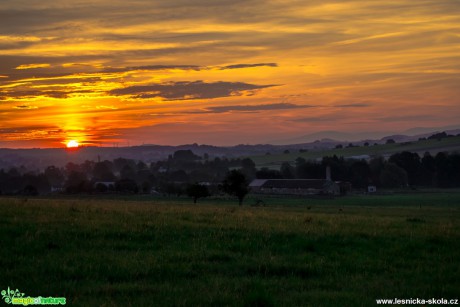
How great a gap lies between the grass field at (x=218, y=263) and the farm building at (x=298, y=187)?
363 feet

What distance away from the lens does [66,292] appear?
11.2m

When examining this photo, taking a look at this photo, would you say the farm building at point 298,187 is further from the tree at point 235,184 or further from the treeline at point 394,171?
the tree at point 235,184

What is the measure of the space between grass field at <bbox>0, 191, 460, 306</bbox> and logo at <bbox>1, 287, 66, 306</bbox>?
25 centimetres

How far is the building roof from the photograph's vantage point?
134 meters

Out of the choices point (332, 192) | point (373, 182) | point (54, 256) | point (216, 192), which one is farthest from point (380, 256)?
point (373, 182)

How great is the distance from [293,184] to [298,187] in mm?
2734

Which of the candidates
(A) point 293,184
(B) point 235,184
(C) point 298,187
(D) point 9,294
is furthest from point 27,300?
(A) point 293,184

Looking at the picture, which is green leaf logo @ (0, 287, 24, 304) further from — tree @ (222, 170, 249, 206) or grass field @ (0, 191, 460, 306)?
tree @ (222, 170, 249, 206)

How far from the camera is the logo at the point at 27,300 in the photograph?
33.9ft

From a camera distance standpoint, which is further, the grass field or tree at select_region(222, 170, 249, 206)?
tree at select_region(222, 170, 249, 206)

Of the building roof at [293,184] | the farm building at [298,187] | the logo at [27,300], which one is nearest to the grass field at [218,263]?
the logo at [27,300]

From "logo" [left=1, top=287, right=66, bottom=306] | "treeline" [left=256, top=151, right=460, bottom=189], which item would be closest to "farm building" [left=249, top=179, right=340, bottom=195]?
"treeline" [left=256, top=151, right=460, bottom=189]

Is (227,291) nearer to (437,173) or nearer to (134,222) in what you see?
(134,222)

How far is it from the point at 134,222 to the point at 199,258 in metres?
6.97
